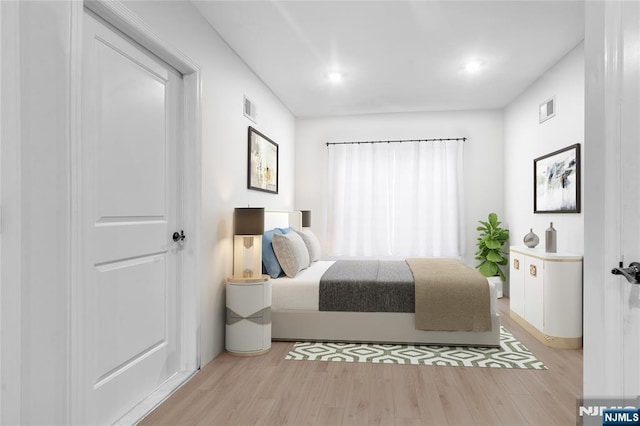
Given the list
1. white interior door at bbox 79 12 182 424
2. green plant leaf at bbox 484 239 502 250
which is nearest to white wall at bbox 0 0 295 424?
white interior door at bbox 79 12 182 424

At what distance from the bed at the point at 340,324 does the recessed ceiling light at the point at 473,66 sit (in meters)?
2.17

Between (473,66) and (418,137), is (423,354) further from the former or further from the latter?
(418,137)

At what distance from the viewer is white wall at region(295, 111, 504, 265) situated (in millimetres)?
5793

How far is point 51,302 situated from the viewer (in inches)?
64.8

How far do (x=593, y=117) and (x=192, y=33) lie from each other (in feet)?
8.43

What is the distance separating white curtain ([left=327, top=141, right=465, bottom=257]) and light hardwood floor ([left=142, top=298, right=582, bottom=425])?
281 centimetres

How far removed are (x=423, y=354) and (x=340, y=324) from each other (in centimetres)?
73

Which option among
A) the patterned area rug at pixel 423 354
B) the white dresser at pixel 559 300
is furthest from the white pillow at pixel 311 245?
the white dresser at pixel 559 300

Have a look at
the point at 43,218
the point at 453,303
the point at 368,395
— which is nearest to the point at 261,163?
the point at 453,303

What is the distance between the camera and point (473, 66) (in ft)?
13.4

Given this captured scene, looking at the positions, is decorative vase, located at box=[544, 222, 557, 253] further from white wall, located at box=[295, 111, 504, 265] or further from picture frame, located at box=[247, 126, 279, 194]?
picture frame, located at box=[247, 126, 279, 194]

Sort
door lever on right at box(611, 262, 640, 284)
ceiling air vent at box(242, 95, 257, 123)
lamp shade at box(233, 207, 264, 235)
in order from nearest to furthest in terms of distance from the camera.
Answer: door lever on right at box(611, 262, 640, 284), lamp shade at box(233, 207, 264, 235), ceiling air vent at box(242, 95, 257, 123)

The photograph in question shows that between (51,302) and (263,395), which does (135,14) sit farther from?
(263,395)

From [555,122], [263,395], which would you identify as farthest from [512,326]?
[263,395]
